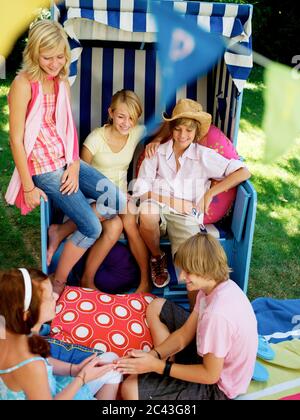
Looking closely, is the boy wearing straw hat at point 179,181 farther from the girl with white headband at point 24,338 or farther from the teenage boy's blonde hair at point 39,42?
the girl with white headband at point 24,338

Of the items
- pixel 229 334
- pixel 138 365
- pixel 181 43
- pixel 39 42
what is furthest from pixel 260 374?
pixel 39 42

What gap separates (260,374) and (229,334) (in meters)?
0.57

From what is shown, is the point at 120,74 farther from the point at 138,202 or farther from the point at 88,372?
the point at 88,372

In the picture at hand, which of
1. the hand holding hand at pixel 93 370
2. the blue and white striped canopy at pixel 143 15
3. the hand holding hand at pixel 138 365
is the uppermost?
the blue and white striped canopy at pixel 143 15

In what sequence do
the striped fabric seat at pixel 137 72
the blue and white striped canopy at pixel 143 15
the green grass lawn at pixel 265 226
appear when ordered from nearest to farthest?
the blue and white striped canopy at pixel 143 15, the striped fabric seat at pixel 137 72, the green grass lawn at pixel 265 226

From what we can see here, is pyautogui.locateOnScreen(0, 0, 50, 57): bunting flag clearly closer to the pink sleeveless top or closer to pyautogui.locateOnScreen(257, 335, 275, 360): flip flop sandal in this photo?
the pink sleeveless top

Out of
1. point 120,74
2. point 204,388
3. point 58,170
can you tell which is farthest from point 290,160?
point 204,388

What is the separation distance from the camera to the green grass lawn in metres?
4.12

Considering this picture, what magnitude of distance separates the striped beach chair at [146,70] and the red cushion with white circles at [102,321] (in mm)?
346

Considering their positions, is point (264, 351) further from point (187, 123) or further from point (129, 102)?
point (129, 102)

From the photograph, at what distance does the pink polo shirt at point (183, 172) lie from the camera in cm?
371

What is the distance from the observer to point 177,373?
8.23 ft

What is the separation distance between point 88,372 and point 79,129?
2.34m

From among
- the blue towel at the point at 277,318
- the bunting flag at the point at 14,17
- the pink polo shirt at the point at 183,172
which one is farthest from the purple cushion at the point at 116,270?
the bunting flag at the point at 14,17
